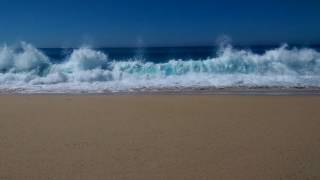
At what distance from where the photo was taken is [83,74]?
50.5ft

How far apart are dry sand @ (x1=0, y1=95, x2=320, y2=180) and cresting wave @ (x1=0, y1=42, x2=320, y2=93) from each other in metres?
4.78

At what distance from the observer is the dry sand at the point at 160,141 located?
378cm

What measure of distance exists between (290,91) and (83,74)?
8663 mm

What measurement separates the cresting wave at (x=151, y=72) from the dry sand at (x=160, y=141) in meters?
4.78

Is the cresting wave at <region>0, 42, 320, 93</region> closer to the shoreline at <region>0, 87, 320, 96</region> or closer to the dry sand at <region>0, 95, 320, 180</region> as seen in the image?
the shoreline at <region>0, 87, 320, 96</region>

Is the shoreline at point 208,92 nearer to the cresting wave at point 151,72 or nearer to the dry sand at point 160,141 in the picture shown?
the cresting wave at point 151,72

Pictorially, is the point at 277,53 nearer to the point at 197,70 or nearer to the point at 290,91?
the point at 197,70

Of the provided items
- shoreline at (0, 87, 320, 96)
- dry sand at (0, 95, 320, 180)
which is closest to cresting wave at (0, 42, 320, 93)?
shoreline at (0, 87, 320, 96)

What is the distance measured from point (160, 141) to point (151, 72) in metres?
12.5

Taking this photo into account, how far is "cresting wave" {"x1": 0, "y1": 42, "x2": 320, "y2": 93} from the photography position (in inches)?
501

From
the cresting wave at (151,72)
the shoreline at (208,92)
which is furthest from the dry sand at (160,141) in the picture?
the cresting wave at (151,72)

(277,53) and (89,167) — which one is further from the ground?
(277,53)

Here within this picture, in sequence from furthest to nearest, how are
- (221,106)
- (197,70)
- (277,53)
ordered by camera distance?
(277,53)
(197,70)
(221,106)

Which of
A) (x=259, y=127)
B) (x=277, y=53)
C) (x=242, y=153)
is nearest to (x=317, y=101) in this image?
(x=259, y=127)
